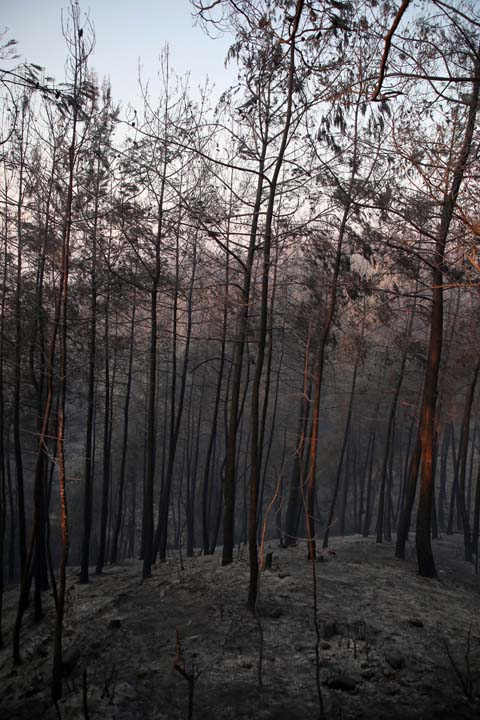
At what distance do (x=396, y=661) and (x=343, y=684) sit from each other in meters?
0.98

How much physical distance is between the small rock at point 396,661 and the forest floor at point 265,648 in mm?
17

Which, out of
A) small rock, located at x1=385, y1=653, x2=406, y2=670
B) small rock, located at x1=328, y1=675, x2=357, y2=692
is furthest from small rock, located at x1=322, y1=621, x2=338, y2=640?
small rock, located at x1=328, y1=675, x2=357, y2=692

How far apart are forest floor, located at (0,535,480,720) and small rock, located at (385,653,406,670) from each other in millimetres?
17

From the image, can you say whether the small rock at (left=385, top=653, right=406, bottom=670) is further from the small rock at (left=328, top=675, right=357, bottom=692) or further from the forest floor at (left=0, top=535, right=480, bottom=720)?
the small rock at (left=328, top=675, right=357, bottom=692)

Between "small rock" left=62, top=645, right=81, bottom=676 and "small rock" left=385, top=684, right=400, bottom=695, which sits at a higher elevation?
"small rock" left=385, top=684, right=400, bottom=695

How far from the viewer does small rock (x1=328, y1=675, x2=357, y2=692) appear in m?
5.67

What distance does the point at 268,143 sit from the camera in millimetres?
10328

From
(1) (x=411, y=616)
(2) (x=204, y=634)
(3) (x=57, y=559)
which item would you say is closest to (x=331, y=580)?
(1) (x=411, y=616)

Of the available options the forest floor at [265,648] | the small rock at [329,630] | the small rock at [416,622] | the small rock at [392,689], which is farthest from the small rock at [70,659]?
the small rock at [416,622]

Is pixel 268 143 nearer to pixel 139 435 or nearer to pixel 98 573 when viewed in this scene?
pixel 98 573

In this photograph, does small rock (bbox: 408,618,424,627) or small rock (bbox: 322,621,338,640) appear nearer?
small rock (bbox: 322,621,338,640)

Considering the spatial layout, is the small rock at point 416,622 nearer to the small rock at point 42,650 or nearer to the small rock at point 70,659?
the small rock at point 70,659

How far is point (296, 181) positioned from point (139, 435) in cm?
2193

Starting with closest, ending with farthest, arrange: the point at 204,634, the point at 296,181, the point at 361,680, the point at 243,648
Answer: the point at 361,680 → the point at 243,648 → the point at 204,634 → the point at 296,181
